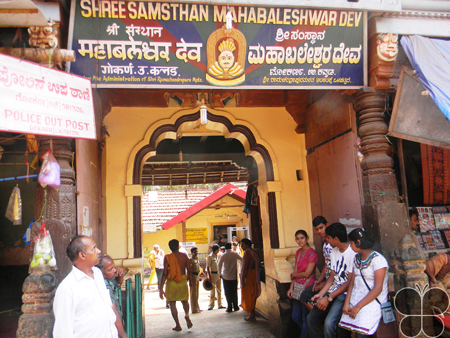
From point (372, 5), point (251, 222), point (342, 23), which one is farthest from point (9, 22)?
point (251, 222)

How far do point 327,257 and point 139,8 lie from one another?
3449mm

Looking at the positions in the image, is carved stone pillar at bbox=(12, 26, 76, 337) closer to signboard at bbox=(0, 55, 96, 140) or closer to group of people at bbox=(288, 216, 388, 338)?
signboard at bbox=(0, 55, 96, 140)

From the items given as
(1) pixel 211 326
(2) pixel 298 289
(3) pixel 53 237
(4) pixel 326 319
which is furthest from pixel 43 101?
(1) pixel 211 326

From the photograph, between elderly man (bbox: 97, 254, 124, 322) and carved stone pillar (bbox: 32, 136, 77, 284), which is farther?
elderly man (bbox: 97, 254, 124, 322)

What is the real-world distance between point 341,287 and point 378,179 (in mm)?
1348

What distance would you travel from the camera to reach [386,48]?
4.32 metres

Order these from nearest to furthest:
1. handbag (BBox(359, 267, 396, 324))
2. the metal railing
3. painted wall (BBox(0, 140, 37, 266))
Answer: handbag (BBox(359, 267, 396, 324)) → the metal railing → painted wall (BBox(0, 140, 37, 266))

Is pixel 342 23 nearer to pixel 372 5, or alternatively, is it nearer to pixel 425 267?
pixel 372 5

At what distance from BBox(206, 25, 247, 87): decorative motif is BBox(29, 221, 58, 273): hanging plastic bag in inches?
89.5

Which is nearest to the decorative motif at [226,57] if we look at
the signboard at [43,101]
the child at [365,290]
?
the signboard at [43,101]

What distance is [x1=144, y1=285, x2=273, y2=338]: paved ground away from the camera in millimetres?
6141

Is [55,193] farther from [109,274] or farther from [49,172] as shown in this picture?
[109,274]

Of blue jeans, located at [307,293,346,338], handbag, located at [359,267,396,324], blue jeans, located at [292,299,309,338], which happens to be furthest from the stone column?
handbag, located at [359,267,396,324]

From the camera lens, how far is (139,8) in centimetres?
387
